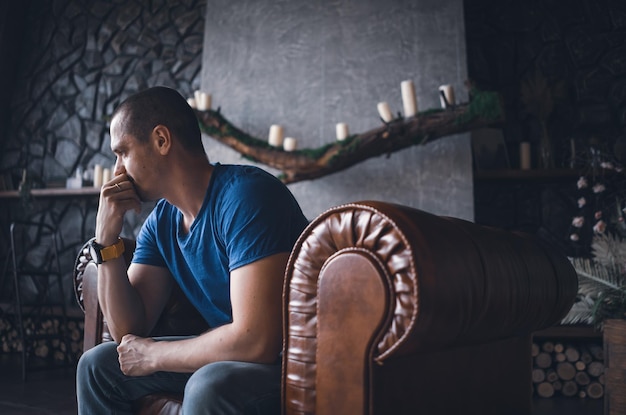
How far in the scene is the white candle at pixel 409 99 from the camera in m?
3.68

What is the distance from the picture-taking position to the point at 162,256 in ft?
5.89

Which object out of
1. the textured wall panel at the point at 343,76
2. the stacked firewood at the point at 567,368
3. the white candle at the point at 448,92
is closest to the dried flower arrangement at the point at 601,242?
the stacked firewood at the point at 567,368

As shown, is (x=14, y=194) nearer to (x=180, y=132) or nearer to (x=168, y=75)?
(x=168, y=75)

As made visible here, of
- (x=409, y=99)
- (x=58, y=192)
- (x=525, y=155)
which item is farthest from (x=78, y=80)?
(x=525, y=155)

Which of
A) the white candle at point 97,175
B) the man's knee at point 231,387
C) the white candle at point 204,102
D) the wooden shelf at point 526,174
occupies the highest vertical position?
the white candle at point 204,102

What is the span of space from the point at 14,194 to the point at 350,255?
466cm

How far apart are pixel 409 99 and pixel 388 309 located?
2783 millimetres

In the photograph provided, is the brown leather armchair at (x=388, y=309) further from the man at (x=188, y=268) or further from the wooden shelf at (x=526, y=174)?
the wooden shelf at (x=526, y=174)

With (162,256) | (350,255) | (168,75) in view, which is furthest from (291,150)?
(350,255)

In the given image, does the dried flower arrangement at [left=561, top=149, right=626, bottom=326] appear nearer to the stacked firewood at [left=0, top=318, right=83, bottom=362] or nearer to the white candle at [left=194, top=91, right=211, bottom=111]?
the white candle at [left=194, top=91, right=211, bottom=111]

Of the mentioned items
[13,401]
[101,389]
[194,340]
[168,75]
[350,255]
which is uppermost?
[168,75]

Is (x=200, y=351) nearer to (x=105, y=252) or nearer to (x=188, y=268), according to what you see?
(x=188, y=268)

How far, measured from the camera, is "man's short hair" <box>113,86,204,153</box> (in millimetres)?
1659

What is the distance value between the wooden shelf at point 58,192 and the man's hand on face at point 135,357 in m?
3.33
